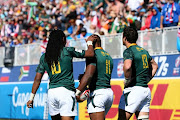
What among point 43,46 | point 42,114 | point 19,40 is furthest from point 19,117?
point 19,40

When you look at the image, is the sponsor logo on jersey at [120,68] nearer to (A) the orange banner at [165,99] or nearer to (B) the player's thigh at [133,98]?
(A) the orange banner at [165,99]

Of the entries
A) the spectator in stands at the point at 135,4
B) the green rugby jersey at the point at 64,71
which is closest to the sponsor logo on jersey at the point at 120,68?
the spectator in stands at the point at 135,4

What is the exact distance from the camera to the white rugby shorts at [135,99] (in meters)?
6.74

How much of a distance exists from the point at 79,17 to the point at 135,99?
951 cm

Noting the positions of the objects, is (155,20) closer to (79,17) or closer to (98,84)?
(79,17)

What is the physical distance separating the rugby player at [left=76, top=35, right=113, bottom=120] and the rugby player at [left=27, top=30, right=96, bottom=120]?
17cm

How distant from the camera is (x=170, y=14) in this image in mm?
11984

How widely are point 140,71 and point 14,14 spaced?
1552 cm

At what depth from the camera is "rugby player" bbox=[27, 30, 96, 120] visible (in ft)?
21.0

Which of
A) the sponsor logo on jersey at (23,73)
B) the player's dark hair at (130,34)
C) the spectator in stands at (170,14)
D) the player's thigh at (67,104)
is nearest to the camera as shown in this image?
the player's thigh at (67,104)

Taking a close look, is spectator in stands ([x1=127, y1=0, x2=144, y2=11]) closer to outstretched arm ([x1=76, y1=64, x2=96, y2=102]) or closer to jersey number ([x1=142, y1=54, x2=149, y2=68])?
jersey number ([x1=142, y1=54, x2=149, y2=68])

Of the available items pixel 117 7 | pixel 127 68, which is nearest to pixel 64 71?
pixel 127 68

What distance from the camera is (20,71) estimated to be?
14.6 meters

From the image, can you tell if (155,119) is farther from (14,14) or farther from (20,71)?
(14,14)
